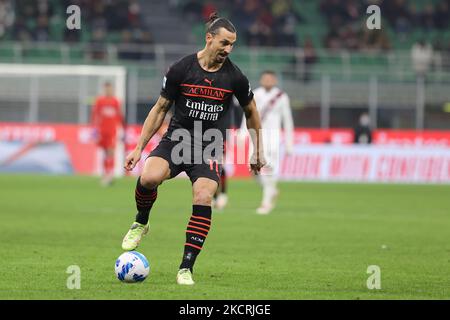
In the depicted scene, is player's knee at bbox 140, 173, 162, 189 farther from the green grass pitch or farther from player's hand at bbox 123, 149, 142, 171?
the green grass pitch

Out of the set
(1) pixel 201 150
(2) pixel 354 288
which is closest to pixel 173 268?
(1) pixel 201 150

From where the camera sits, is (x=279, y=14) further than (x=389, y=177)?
Yes

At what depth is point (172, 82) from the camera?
995cm

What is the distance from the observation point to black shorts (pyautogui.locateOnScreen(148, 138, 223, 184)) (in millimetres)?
9984

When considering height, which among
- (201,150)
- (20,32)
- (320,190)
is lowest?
(320,190)

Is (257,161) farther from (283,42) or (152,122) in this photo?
(283,42)

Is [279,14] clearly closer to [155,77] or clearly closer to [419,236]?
[155,77]

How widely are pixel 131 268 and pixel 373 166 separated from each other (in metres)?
22.6

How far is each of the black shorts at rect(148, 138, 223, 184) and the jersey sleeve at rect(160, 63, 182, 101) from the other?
46 cm

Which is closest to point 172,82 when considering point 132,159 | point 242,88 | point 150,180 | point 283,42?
point 242,88
